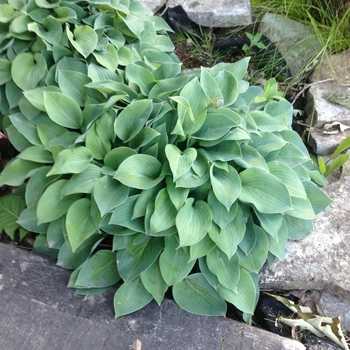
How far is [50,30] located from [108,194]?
3.23ft

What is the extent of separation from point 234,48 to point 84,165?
2123mm

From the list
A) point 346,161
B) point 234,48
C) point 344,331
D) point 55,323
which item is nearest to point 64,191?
point 55,323

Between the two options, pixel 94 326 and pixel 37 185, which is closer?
pixel 94 326

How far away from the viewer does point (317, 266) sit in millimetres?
1784

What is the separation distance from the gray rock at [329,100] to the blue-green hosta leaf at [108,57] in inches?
57.2

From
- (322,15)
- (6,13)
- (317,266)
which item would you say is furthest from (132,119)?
(322,15)

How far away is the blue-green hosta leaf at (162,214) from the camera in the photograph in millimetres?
1476

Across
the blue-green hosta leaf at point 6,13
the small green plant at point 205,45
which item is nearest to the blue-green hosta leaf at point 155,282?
the blue-green hosta leaf at point 6,13

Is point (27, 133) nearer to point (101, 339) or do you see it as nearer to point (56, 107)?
point (56, 107)

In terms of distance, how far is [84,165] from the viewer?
1.56 metres

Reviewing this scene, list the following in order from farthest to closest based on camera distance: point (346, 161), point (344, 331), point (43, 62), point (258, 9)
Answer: point (258, 9) → point (346, 161) → point (43, 62) → point (344, 331)

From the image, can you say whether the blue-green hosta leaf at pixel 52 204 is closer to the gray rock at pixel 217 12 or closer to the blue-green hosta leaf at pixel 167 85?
the blue-green hosta leaf at pixel 167 85

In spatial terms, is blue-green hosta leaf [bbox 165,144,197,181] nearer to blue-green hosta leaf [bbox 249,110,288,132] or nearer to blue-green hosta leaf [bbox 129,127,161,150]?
blue-green hosta leaf [bbox 129,127,161,150]

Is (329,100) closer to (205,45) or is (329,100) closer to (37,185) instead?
(205,45)
